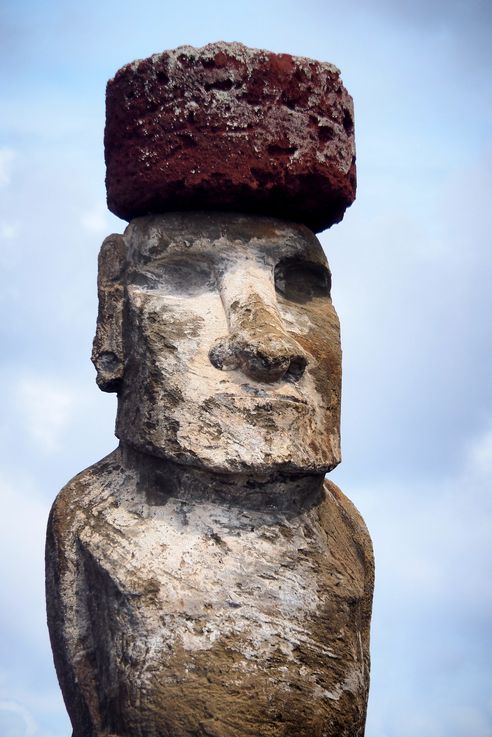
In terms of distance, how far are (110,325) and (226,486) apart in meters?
0.86

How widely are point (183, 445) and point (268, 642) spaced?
0.77 m

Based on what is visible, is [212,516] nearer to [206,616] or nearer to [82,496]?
[206,616]

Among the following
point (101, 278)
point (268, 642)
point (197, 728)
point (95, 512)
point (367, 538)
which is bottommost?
point (197, 728)

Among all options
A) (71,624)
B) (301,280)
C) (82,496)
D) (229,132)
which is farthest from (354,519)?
(229,132)

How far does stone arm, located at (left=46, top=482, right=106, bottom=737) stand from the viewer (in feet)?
17.3

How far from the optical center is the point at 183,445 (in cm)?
497

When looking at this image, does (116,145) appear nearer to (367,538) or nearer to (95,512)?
(95,512)

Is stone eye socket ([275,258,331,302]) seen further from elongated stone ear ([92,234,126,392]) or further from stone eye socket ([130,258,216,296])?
elongated stone ear ([92,234,126,392])

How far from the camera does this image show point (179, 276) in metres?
5.38

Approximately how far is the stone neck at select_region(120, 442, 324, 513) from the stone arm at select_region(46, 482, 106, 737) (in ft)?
1.30

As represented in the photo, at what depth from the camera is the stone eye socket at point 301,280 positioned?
18.1 feet

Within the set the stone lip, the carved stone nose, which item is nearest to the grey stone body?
the carved stone nose

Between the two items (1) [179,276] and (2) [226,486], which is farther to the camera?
(1) [179,276]

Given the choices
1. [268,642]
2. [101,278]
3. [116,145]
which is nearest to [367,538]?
[268,642]
